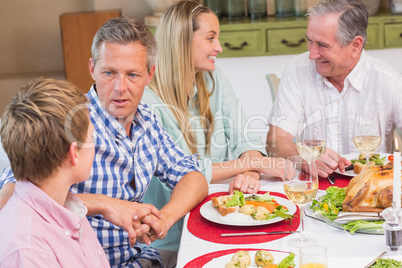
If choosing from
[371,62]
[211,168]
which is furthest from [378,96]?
[211,168]

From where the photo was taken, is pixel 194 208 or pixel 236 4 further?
pixel 236 4

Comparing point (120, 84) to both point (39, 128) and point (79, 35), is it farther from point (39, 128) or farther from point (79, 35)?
point (79, 35)

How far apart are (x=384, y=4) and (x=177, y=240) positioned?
3.38m

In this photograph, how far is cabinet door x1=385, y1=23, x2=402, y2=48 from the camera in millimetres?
4207

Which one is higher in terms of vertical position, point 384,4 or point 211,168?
point 384,4

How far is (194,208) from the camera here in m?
1.70

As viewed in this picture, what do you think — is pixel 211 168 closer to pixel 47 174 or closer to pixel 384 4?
pixel 47 174

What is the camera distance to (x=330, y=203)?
60.0 inches

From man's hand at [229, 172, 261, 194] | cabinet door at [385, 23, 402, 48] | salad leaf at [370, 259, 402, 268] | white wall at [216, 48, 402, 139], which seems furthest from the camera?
white wall at [216, 48, 402, 139]

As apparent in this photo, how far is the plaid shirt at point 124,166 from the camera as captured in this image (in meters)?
1.70

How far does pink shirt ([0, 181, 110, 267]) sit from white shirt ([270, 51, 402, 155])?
4.88 feet

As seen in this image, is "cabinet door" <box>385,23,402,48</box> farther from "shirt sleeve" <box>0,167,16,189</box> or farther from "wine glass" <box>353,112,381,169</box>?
"shirt sleeve" <box>0,167,16,189</box>

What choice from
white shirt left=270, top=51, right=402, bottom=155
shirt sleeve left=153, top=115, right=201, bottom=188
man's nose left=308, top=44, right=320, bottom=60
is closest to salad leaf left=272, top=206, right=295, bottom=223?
shirt sleeve left=153, top=115, right=201, bottom=188

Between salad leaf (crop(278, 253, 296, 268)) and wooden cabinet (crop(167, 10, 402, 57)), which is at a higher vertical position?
wooden cabinet (crop(167, 10, 402, 57))
